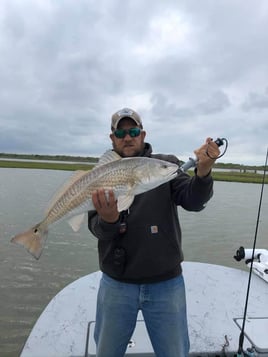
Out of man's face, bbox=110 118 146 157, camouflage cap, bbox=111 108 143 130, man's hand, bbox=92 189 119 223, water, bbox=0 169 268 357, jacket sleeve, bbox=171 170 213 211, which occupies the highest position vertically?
camouflage cap, bbox=111 108 143 130

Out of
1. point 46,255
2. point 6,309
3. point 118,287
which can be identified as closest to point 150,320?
point 118,287

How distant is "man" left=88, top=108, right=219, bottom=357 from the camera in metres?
2.88

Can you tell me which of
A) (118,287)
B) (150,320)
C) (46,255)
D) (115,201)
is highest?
(115,201)

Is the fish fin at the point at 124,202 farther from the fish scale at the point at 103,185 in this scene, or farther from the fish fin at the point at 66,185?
the fish fin at the point at 66,185

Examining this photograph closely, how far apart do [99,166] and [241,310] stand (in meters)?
3.25

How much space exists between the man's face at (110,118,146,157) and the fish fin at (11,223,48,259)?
992 millimetres

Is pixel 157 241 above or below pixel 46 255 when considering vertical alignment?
above

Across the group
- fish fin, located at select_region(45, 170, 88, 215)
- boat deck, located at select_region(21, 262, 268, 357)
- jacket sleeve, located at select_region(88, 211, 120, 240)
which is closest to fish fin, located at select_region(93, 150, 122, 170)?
fish fin, located at select_region(45, 170, 88, 215)

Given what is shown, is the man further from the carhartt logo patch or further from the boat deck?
the boat deck

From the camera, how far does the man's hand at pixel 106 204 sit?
2.64 metres

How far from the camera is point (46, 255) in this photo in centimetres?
1147

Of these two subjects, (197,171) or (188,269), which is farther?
(188,269)

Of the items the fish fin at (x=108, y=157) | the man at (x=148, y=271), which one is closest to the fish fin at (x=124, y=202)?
the man at (x=148, y=271)

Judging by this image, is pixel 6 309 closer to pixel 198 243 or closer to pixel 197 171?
pixel 197 171
